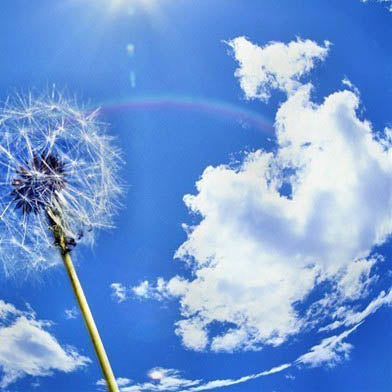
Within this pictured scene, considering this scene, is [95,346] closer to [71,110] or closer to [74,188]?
[74,188]

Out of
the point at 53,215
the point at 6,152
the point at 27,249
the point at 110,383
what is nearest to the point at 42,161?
the point at 6,152

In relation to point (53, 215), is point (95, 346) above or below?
below

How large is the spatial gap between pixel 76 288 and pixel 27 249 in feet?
6.44

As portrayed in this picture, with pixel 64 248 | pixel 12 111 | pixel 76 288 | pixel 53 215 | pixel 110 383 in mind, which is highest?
pixel 12 111

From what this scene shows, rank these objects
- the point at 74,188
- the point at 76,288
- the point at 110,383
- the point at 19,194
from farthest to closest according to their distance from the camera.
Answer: the point at 74,188 < the point at 19,194 < the point at 76,288 < the point at 110,383

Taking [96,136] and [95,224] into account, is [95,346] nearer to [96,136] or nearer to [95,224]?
[95,224]

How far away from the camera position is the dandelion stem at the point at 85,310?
8.88 metres

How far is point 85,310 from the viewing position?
9289 millimetres

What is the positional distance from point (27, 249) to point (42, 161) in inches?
90.6

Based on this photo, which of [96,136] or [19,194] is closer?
[19,194]

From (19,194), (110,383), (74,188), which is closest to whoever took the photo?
(110,383)

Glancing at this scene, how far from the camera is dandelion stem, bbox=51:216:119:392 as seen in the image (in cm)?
888

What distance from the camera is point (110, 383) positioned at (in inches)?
344

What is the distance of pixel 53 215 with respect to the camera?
32.4 ft
